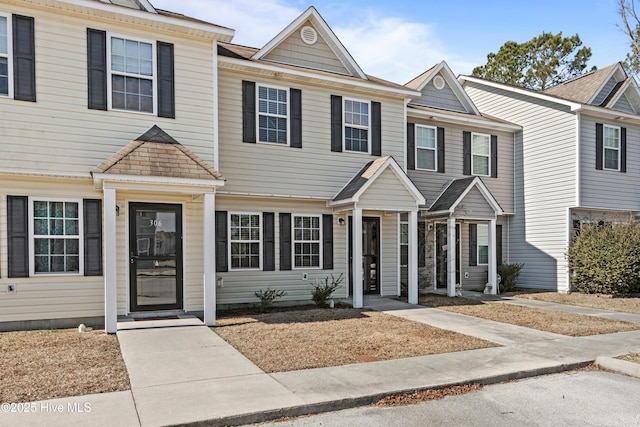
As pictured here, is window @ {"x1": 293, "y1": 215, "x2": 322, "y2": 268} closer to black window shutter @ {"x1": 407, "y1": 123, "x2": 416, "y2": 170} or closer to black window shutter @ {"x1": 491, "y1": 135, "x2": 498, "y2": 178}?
black window shutter @ {"x1": 407, "y1": 123, "x2": 416, "y2": 170}

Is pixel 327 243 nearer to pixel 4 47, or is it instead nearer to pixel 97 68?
pixel 97 68

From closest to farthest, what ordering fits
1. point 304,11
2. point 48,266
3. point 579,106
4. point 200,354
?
point 200,354, point 48,266, point 304,11, point 579,106

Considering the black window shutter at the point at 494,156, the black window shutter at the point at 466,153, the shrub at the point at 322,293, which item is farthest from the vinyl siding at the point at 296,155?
the black window shutter at the point at 494,156

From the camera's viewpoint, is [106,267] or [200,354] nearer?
[200,354]

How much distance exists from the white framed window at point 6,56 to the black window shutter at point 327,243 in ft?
24.3

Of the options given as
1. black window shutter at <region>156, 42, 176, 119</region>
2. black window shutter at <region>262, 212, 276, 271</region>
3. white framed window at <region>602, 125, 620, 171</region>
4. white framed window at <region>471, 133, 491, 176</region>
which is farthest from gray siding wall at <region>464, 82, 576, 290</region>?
black window shutter at <region>156, 42, 176, 119</region>

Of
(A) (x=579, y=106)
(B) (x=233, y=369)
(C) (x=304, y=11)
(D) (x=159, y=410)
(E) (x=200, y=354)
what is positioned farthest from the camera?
(A) (x=579, y=106)

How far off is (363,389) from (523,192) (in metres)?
13.1

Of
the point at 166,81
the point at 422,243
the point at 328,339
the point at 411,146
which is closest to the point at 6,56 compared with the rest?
the point at 166,81

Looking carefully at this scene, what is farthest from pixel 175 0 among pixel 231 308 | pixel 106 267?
pixel 231 308

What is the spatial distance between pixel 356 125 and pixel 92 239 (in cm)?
715

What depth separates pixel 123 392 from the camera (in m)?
5.15

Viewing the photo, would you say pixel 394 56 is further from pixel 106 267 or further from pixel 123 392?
pixel 123 392

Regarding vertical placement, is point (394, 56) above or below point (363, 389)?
above
